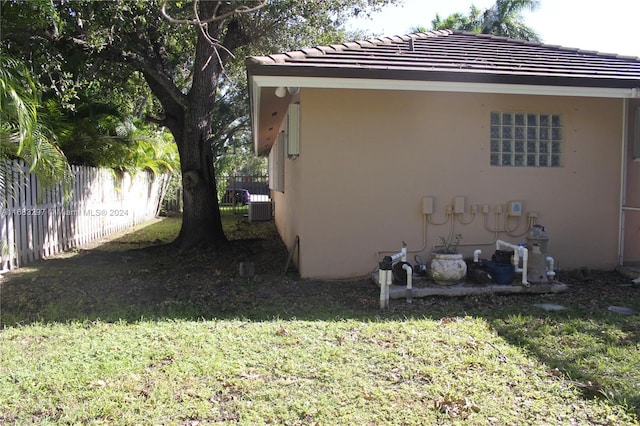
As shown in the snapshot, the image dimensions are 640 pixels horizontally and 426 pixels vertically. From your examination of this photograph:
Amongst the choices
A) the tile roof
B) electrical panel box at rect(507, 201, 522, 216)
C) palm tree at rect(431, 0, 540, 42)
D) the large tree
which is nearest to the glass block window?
electrical panel box at rect(507, 201, 522, 216)

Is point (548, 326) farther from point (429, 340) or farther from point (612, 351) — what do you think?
point (429, 340)

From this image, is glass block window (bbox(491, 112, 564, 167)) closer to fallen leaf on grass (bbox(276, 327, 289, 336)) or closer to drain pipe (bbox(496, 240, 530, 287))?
drain pipe (bbox(496, 240, 530, 287))

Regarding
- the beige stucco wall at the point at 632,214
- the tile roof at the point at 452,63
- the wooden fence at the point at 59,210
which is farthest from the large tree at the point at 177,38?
the beige stucco wall at the point at 632,214

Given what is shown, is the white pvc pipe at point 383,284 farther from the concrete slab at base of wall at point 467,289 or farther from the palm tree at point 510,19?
the palm tree at point 510,19

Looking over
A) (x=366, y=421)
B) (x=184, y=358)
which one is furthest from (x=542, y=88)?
(x=184, y=358)

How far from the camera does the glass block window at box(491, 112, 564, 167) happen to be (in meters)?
6.94

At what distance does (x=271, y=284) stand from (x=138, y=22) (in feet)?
18.9

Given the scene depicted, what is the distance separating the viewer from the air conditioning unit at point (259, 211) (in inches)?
682

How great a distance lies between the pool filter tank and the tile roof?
1983 millimetres

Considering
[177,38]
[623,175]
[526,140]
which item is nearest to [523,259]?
[526,140]

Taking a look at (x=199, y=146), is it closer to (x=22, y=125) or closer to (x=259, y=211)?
(x=22, y=125)

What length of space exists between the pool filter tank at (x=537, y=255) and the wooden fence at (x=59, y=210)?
6580 mm

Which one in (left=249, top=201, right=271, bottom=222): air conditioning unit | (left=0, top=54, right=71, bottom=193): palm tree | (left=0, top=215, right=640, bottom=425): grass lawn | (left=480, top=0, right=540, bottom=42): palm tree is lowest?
(left=0, top=215, right=640, bottom=425): grass lawn

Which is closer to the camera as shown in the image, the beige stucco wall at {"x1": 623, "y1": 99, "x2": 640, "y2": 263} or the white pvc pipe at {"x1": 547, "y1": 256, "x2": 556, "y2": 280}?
the white pvc pipe at {"x1": 547, "y1": 256, "x2": 556, "y2": 280}
